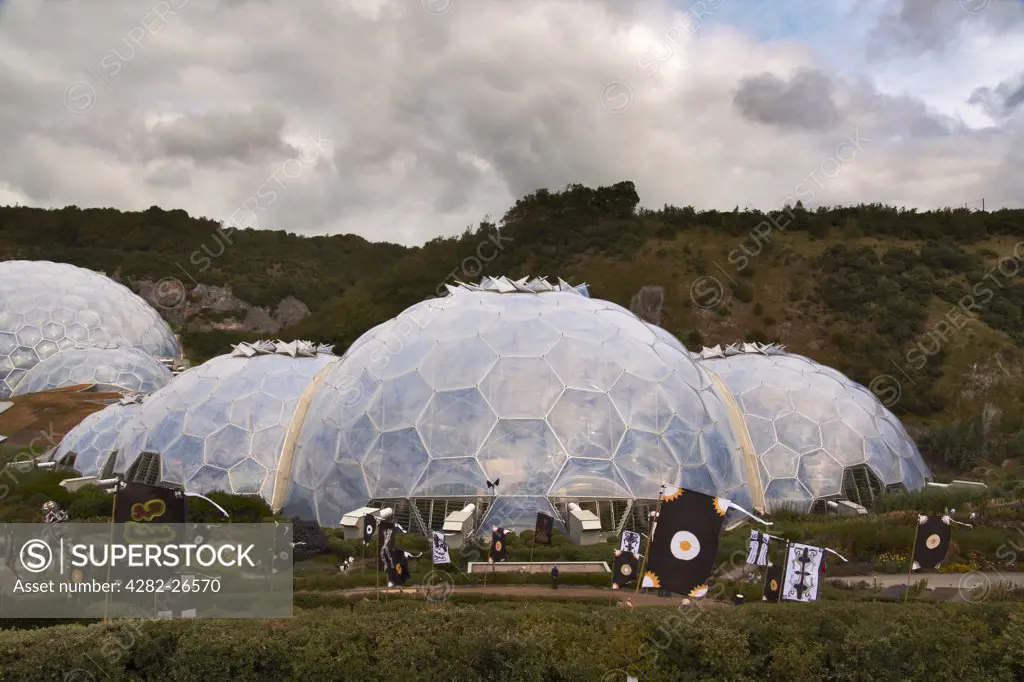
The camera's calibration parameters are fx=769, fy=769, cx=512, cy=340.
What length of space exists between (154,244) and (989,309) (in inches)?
3325

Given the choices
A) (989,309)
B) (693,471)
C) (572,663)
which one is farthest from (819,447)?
(989,309)

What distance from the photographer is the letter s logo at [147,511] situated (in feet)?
36.8

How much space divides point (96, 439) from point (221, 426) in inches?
310

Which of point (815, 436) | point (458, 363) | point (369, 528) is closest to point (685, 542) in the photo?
point (369, 528)

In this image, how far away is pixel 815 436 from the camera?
2308 cm

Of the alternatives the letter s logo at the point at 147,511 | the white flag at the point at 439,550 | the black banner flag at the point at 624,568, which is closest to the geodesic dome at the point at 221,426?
the white flag at the point at 439,550

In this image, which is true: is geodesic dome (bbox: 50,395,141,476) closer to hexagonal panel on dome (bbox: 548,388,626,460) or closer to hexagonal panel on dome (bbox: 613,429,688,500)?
hexagonal panel on dome (bbox: 548,388,626,460)

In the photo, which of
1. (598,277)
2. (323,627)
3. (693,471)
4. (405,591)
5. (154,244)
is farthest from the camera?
(154,244)

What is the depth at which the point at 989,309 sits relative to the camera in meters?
48.9

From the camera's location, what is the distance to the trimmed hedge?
30.0 ft

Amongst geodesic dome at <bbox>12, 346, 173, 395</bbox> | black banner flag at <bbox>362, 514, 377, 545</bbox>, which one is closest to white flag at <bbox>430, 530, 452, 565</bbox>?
black banner flag at <bbox>362, 514, 377, 545</bbox>

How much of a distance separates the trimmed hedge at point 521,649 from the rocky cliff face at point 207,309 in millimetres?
72034

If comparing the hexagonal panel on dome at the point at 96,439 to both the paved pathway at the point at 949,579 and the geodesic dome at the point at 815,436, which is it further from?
the paved pathway at the point at 949,579

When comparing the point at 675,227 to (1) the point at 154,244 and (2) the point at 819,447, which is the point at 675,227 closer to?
(2) the point at 819,447
